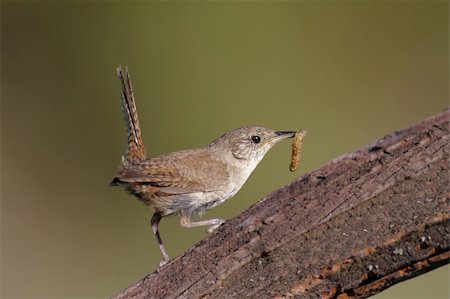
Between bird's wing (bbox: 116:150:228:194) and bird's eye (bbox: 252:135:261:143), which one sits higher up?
bird's eye (bbox: 252:135:261:143)

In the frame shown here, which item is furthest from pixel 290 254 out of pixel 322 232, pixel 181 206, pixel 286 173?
pixel 286 173

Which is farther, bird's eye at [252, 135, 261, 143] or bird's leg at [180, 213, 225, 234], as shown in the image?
bird's eye at [252, 135, 261, 143]

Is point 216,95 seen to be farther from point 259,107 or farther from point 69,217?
point 69,217

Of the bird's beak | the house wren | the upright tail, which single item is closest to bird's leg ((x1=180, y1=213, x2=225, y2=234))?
the house wren

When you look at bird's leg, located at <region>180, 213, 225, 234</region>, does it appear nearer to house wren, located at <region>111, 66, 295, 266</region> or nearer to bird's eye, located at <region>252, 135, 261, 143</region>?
house wren, located at <region>111, 66, 295, 266</region>

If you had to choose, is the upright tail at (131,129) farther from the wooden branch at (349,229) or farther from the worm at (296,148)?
the wooden branch at (349,229)

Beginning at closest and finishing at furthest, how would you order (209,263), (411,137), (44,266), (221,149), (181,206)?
(411,137) < (209,263) < (181,206) < (221,149) < (44,266)
